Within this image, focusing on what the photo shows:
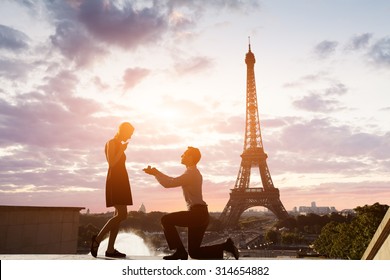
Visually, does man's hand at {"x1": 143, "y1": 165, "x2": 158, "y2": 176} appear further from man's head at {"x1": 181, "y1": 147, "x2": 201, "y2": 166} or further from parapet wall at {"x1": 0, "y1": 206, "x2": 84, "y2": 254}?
parapet wall at {"x1": 0, "y1": 206, "x2": 84, "y2": 254}

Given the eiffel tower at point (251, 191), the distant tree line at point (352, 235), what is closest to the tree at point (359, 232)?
the distant tree line at point (352, 235)

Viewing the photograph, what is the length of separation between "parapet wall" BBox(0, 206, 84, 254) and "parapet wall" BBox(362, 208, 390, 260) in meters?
9.19

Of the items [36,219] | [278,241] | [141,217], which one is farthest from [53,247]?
[141,217]

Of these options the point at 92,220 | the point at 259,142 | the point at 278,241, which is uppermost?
the point at 259,142

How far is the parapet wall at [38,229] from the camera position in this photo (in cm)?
1048

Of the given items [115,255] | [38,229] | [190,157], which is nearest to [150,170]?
[190,157]

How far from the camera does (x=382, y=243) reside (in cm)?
616

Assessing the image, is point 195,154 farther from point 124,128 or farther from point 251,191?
point 251,191

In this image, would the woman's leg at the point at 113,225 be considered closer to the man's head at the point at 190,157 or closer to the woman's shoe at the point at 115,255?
the woman's shoe at the point at 115,255

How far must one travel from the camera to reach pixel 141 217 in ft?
307

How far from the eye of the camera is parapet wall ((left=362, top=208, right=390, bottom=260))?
5547mm

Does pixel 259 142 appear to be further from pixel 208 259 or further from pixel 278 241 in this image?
pixel 208 259

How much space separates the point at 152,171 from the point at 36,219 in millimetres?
7943

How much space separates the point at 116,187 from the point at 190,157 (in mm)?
1180
